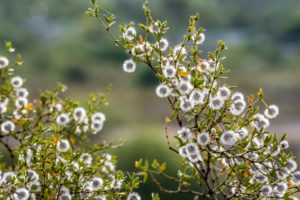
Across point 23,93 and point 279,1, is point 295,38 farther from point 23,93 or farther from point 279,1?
point 23,93

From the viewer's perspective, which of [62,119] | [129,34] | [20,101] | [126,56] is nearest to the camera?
[129,34]

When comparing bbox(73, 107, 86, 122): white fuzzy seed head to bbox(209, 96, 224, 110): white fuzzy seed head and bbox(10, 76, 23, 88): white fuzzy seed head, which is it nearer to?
bbox(10, 76, 23, 88): white fuzzy seed head

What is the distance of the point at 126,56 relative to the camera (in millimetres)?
21078

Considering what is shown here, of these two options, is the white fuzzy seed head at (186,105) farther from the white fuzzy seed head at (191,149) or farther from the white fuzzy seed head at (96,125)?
the white fuzzy seed head at (96,125)

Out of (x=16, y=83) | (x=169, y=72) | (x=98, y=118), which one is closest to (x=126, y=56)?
(x=16, y=83)

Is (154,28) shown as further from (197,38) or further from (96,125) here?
(96,125)

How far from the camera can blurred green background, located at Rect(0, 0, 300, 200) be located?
15395 mm

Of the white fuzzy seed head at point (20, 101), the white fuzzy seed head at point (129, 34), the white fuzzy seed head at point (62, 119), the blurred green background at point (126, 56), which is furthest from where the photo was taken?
the blurred green background at point (126, 56)

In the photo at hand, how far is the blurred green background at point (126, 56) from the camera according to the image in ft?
50.5

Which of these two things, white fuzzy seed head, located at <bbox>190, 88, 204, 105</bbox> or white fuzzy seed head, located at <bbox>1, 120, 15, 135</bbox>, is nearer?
white fuzzy seed head, located at <bbox>190, 88, 204, 105</bbox>

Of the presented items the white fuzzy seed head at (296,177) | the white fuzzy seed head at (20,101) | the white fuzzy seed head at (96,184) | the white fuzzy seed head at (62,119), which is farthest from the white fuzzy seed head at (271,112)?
the white fuzzy seed head at (20,101)

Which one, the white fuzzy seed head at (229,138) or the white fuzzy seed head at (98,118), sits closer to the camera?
the white fuzzy seed head at (229,138)

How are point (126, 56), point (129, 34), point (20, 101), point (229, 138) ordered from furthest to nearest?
point (126, 56) < point (20, 101) < point (129, 34) < point (229, 138)

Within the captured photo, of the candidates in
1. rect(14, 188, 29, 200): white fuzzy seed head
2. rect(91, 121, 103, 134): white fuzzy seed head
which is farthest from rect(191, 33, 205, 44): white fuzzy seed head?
rect(14, 188, 29, 200): white fuzzy seed head
